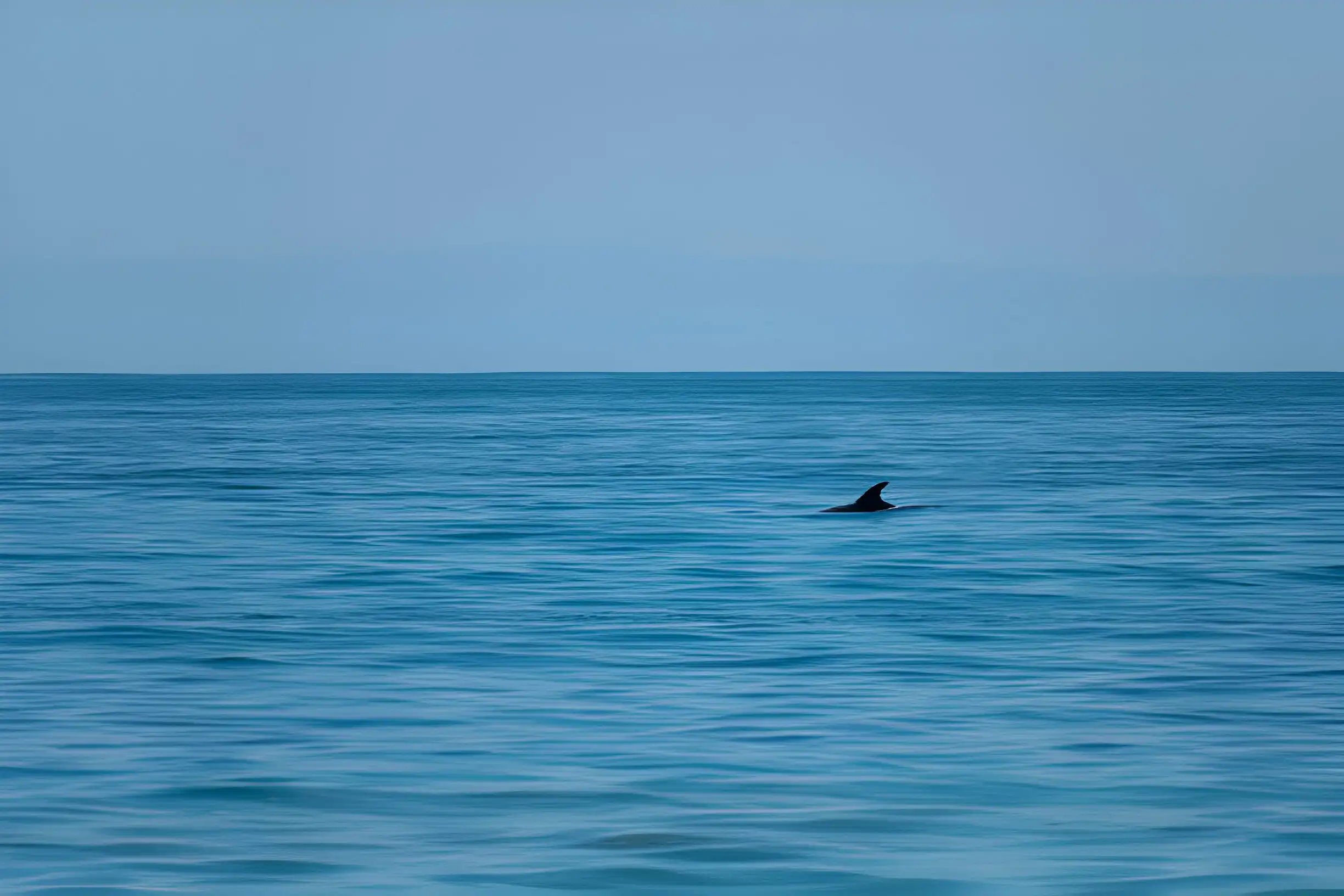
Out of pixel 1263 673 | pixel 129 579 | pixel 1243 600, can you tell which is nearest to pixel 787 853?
pixel 1263 673

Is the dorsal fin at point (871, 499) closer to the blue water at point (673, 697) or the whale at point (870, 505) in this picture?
the whale at point (870, 505)

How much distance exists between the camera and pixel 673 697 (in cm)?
1293

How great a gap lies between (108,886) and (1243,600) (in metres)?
13.5

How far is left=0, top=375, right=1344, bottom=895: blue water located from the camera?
894cm

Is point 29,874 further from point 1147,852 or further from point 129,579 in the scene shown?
point 129,579

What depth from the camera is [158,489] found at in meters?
37.0

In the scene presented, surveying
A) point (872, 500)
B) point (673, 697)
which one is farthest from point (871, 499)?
point (673, 697)

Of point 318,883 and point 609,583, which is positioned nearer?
point 318,883

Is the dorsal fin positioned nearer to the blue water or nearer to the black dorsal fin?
the black dorsal fin

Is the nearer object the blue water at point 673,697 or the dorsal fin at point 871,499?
the blue water at point 673,697

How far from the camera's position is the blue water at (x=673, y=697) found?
8.94 m

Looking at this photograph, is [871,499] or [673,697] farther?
[871,499]

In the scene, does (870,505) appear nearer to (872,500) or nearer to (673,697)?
(872,500)

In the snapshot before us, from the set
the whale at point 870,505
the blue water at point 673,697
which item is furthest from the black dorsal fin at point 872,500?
the blue water at point 673,697
